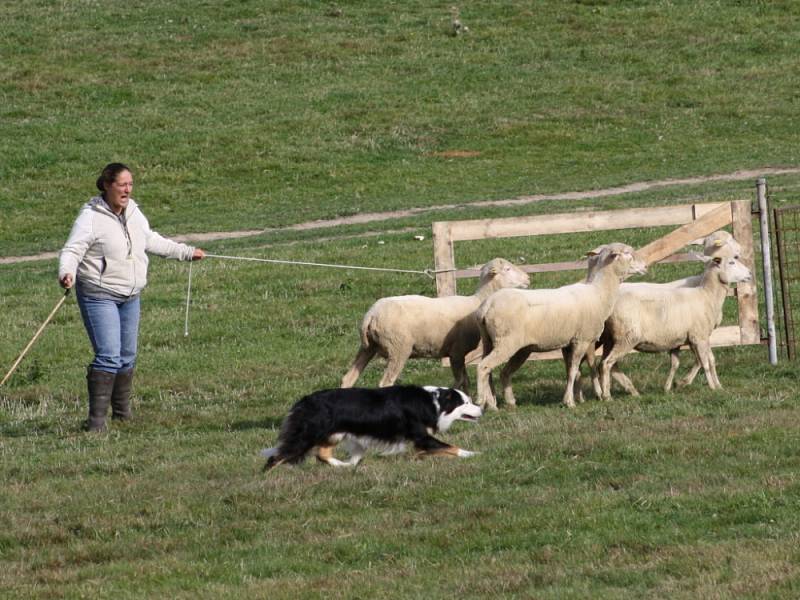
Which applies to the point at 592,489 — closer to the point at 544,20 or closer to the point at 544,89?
the point at 544,89

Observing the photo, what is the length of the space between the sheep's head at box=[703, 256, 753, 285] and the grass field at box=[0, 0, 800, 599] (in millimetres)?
951

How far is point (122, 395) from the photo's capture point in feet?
40.0

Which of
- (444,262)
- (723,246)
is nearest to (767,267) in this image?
(723,246)

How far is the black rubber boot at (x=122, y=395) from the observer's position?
12.1 m

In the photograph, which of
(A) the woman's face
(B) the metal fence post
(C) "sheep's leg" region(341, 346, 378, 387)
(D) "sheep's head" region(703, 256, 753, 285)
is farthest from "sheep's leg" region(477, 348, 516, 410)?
(A) the woman's face

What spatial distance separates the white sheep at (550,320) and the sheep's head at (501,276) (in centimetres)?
66

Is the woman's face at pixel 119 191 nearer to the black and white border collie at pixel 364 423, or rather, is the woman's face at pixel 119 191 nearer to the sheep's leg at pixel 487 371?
the black and white border collie at pixel 364 423

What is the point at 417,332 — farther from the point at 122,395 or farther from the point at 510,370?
the point at 122,395

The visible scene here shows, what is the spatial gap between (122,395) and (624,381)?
4.47 metres

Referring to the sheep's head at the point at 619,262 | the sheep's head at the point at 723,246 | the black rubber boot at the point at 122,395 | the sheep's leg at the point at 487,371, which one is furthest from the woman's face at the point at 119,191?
the sheep's head at the point at 723,246

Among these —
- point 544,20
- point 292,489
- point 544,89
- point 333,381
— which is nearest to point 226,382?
point 333,381

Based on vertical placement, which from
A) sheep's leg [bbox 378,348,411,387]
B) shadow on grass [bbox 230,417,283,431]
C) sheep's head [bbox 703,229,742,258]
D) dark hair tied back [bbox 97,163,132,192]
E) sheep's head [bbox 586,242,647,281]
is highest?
dark hair tied back [bbox 97,163,132,192]

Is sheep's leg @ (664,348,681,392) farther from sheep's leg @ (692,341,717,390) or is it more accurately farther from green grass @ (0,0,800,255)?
green grass @ (0,0,800,255)

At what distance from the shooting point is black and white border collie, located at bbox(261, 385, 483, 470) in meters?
9.46
